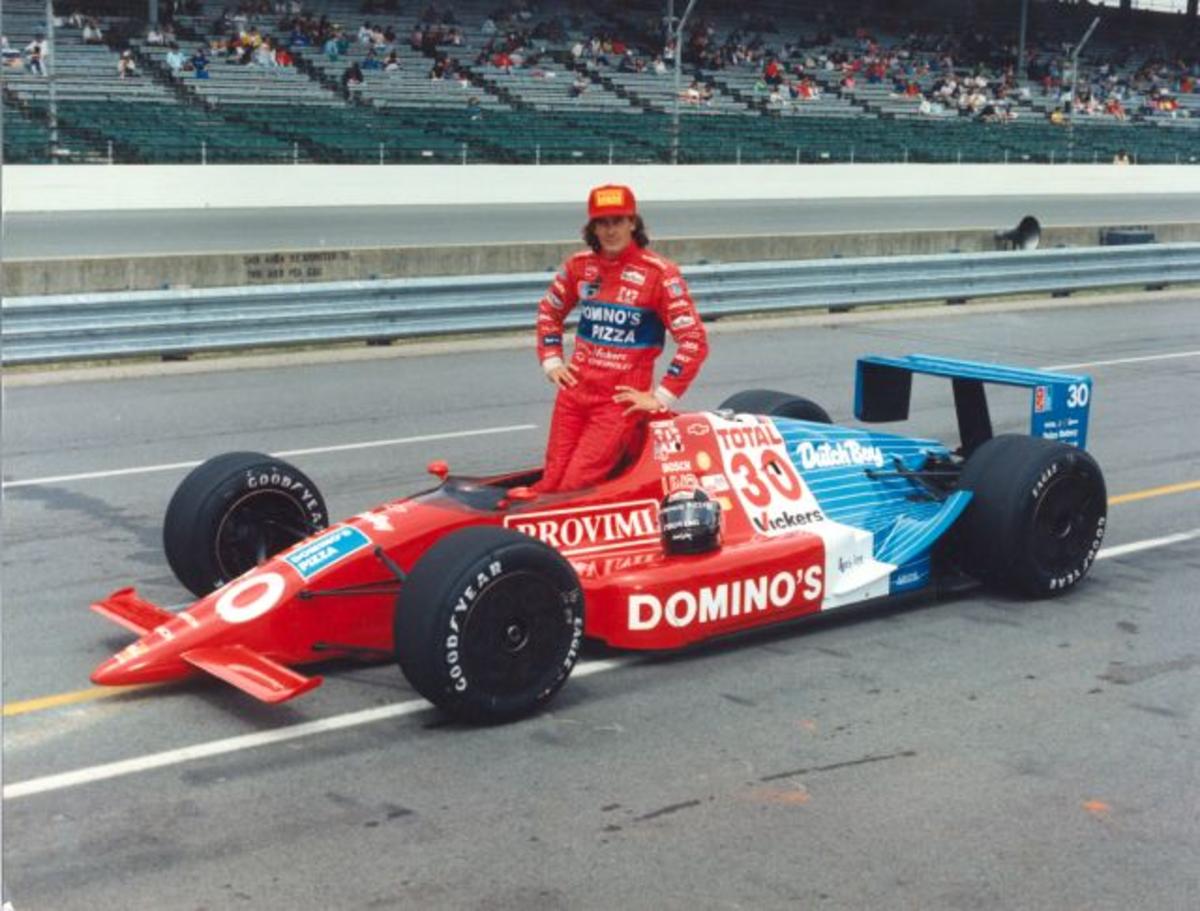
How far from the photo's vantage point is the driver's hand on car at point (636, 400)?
6664mm

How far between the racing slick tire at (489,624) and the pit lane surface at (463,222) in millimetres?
14425

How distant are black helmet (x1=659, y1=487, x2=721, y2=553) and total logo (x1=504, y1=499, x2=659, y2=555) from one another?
113mm

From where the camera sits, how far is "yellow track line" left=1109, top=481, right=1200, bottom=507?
9.67 meters

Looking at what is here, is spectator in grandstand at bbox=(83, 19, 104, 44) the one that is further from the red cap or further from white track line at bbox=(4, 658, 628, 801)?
white track line at bbox=(4, 658, 628, 801)

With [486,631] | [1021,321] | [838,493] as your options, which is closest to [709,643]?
[838,493]

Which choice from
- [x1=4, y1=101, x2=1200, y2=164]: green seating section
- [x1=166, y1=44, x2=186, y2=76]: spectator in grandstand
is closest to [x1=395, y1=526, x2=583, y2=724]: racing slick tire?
[x1=4, y1=101, x2=1200, y2=164]: green seating section

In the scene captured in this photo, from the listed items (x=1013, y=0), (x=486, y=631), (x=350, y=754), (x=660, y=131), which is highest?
(x=1013, y=0)

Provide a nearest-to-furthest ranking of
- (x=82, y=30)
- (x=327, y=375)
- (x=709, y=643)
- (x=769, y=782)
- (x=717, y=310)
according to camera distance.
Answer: (x=769, y=782)
(x=709, y=643)
(x=327, y=375)
(x=717, y=310)
(x=82, y=30)

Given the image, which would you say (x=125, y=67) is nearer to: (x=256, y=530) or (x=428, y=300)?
(x=428, y=300)

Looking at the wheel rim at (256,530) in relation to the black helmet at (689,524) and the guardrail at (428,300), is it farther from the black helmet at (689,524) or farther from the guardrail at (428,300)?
the guardrail at (428,300)

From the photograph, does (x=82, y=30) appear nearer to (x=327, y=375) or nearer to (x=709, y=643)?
(x=327, y=375)

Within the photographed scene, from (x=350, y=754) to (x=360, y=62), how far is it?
3324 centimetres

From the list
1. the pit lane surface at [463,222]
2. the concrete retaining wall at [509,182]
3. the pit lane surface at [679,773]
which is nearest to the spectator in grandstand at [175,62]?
the concrete retaining wall at [509,182]

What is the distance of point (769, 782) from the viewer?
518 cm
